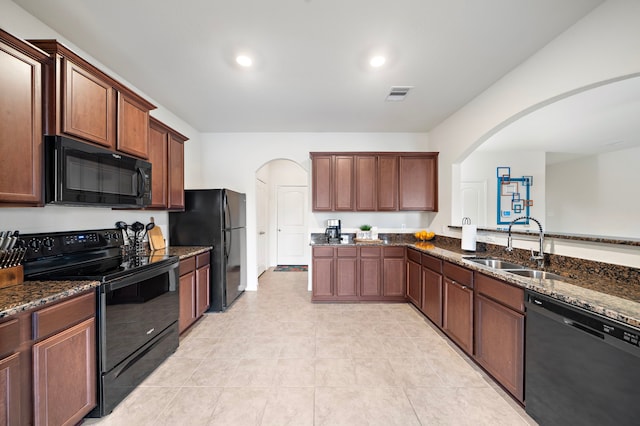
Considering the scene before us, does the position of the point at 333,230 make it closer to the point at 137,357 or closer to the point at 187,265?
the point at 187,265

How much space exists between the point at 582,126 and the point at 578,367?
4.27m

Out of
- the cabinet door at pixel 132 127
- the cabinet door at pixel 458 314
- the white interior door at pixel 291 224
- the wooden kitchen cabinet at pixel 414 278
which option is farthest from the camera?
the white interior door at pixel 291 224

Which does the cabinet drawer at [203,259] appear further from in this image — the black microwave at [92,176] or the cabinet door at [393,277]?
the cabinet door at [393,277]

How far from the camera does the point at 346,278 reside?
3.77m

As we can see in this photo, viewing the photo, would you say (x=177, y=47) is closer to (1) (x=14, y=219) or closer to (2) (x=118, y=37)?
(2) (x=118, y=37)

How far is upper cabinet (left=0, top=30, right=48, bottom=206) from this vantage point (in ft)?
4.58

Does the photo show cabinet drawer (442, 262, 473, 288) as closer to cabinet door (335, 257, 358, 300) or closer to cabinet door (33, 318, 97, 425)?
cabinet door (335, 257, 358, 300)

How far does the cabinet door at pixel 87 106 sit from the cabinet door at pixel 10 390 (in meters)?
1.34

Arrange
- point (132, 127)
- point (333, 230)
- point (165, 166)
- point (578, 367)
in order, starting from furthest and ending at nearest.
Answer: point (333, 230) → point (165, 166) → point (132, 127) → point (578, 367)

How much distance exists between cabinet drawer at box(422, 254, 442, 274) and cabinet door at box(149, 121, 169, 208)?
3158mm

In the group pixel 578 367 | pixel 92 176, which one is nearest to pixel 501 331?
pixel 578 367

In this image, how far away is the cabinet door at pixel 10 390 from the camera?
1141mm

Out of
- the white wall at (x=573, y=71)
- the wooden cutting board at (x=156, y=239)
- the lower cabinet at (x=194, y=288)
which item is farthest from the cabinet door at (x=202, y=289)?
the white wall at (x=573, y=71)

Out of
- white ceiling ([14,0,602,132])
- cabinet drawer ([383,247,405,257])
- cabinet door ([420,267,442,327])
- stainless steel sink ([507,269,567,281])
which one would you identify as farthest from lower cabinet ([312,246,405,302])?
white ceiling ([14,0,602,132])
